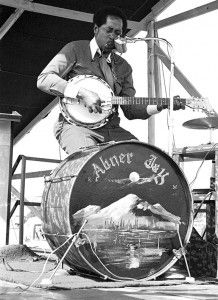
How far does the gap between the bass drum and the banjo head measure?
1.48 ft

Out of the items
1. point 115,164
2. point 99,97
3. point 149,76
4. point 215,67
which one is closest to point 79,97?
point 99,97

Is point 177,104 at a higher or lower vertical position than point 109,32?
lower

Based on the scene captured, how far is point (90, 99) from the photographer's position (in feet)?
11.8

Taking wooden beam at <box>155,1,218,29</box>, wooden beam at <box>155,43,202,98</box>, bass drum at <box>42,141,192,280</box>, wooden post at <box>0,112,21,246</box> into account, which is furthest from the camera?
wooden beam at <box>155,43,202,98</box>

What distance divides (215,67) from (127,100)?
562 cm

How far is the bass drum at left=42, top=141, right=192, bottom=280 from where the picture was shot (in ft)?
9.92

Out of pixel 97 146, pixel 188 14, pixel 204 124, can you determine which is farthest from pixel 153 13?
pixel 97 146

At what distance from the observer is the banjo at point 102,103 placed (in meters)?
3.63

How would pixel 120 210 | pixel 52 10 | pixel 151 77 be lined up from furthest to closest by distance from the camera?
pixel 151 77, pixel 52 10, pixel 120 210

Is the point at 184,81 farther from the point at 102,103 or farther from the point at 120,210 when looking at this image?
the point at 120,210

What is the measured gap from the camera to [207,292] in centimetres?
267

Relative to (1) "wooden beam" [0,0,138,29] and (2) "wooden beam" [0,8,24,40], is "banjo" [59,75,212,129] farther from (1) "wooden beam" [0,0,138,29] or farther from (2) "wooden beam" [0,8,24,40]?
(2) "wooden beam" [0,8,24,40]

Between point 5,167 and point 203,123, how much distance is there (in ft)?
5.02

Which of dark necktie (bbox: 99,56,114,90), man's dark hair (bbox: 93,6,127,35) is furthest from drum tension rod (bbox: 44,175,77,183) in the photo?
man's dark hair (bbox: 93,6,127,35)
